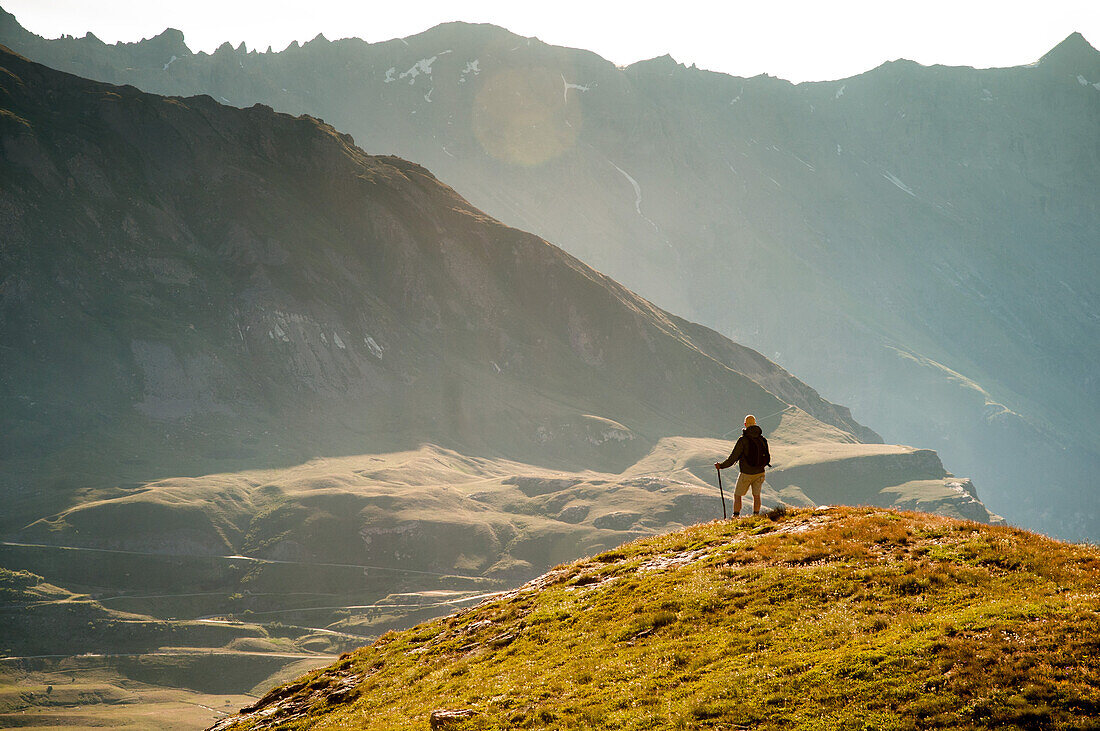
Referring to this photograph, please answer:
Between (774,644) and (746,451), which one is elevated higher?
(746,451)

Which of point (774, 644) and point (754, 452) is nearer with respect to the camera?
point (774, 644)

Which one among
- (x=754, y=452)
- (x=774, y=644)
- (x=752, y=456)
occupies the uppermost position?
(x=754, y=452)

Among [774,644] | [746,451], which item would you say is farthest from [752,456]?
[774,644]

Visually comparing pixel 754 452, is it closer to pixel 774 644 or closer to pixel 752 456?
pixel 752 456

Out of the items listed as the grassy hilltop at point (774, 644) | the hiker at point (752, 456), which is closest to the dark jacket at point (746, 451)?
the hiker at point (752, 456)

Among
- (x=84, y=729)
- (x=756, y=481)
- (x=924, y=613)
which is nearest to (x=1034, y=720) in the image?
(x=924, y=613)

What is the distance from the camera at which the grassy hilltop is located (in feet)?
62.1

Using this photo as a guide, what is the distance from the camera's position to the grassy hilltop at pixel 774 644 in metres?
18.9

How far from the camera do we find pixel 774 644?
23.5 m

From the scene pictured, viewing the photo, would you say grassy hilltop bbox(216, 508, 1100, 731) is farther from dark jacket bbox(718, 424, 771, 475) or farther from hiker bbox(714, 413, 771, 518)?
dark jacket bbox(718, 424, 771, 475)

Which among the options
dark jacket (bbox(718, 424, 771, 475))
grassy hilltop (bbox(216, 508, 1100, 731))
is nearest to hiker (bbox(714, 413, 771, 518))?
dark jacket (bbox(718, 424, 771, 475))

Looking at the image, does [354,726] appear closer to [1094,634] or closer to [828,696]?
[828,696]

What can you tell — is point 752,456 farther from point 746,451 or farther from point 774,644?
point 774,644

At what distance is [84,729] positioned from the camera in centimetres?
17838
